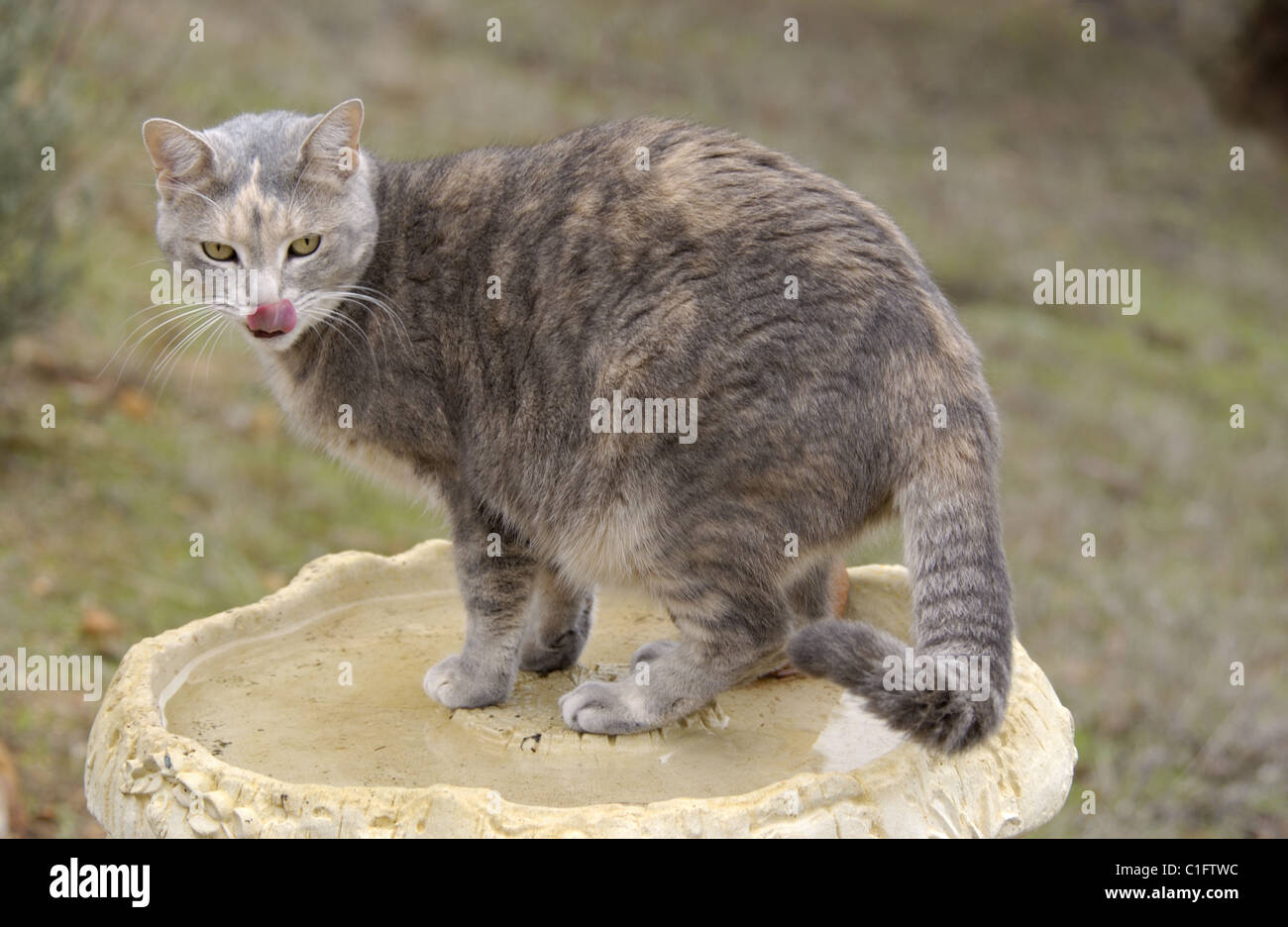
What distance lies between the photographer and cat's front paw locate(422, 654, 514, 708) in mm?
2996

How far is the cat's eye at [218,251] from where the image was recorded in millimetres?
2900

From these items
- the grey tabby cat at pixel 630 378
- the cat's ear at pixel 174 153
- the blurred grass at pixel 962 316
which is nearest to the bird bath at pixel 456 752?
the grey tabby cat at pixel 630 378

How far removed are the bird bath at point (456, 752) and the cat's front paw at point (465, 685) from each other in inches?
1.5

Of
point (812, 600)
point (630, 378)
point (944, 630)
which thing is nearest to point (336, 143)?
point (630, 378)

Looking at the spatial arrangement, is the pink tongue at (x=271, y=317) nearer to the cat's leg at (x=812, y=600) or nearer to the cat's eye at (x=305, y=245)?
the cat's eye at (x=305, y=245)

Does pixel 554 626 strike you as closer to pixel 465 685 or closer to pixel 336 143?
pixel 465 685

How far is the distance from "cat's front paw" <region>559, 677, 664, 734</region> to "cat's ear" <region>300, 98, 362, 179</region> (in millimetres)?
1445

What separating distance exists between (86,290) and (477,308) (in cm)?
448

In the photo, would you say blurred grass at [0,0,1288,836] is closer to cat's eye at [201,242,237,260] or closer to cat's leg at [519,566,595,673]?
cat's leg at [519,566,595,673]

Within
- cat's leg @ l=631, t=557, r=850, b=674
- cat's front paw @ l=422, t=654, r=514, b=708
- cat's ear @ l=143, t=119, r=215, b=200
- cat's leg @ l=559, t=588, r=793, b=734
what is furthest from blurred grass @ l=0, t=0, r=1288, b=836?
cat's ear @ l=143, t=119, r=215, b=200

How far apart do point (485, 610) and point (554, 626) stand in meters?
0.33

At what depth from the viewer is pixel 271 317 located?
2.84 metres

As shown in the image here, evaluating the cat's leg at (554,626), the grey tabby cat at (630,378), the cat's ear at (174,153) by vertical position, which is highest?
the cat's ear at (174,153)
